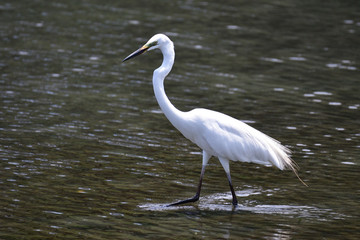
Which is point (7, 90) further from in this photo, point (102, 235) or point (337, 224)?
point (337, 224)

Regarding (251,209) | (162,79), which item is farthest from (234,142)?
(162,79)

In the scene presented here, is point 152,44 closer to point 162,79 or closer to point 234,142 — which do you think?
point 162,79

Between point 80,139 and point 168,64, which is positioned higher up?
point 168,64

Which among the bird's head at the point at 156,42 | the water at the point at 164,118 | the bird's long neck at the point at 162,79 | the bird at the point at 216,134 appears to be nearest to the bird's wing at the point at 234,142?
the bird at the point at 216,134

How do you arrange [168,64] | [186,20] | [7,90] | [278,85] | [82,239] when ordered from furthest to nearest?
1. [186,20]
2. [278,85]
3. [7,90]
4. [168,64]
5. [82,239]

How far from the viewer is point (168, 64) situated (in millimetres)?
8531

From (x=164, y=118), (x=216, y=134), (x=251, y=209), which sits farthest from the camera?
(x=164, y=118)

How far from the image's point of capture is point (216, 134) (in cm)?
860

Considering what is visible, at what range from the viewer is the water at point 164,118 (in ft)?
26.4

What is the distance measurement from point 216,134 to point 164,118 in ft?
13.7

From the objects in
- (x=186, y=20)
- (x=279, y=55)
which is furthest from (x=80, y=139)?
(x=186, y=20)

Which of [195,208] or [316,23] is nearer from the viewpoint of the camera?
Answer: [195,208]

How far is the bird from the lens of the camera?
335 inches

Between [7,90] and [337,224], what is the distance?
26.0 ft
